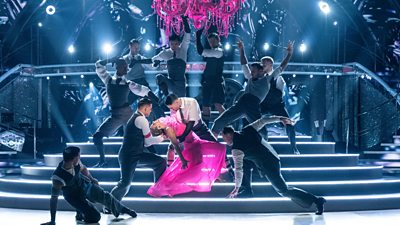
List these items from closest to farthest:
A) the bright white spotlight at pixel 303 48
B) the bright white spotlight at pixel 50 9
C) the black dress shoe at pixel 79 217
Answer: the black dress shoe at pixel 79 217, the bright white spotlight at pixel 303 48, the bright white spotlight at pixel 50 9

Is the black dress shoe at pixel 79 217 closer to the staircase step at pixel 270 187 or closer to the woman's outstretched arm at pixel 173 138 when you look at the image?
the staircase step at pixel 270 187

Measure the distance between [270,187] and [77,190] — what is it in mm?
2659

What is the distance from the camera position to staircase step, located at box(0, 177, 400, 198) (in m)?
8.03

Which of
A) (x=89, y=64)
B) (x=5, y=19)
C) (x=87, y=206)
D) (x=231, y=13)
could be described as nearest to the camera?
(x=87, y=206)

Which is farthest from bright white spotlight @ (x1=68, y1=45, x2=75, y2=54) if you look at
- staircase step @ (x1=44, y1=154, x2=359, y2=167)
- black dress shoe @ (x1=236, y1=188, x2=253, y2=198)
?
black dress shoe @ (x1=236, y1=188, x2=253, y2=198)

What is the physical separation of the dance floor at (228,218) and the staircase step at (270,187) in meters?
0.52

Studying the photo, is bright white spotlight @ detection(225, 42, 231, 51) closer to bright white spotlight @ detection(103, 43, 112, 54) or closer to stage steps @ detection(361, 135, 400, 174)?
bright white spotlight @ detection(103, 43, 112, 54)

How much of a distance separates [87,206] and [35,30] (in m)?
11.8

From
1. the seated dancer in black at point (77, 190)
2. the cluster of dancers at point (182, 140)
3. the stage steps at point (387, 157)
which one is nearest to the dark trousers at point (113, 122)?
the cluster of dancers at point (182, 140)

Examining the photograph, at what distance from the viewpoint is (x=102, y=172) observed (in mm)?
8633

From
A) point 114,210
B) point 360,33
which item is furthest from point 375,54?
point 114,210

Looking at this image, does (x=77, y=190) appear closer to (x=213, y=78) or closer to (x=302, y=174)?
(x=213, y=78)

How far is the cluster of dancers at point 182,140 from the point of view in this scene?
702 centimetres

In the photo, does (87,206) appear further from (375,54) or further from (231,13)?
(375,54)
